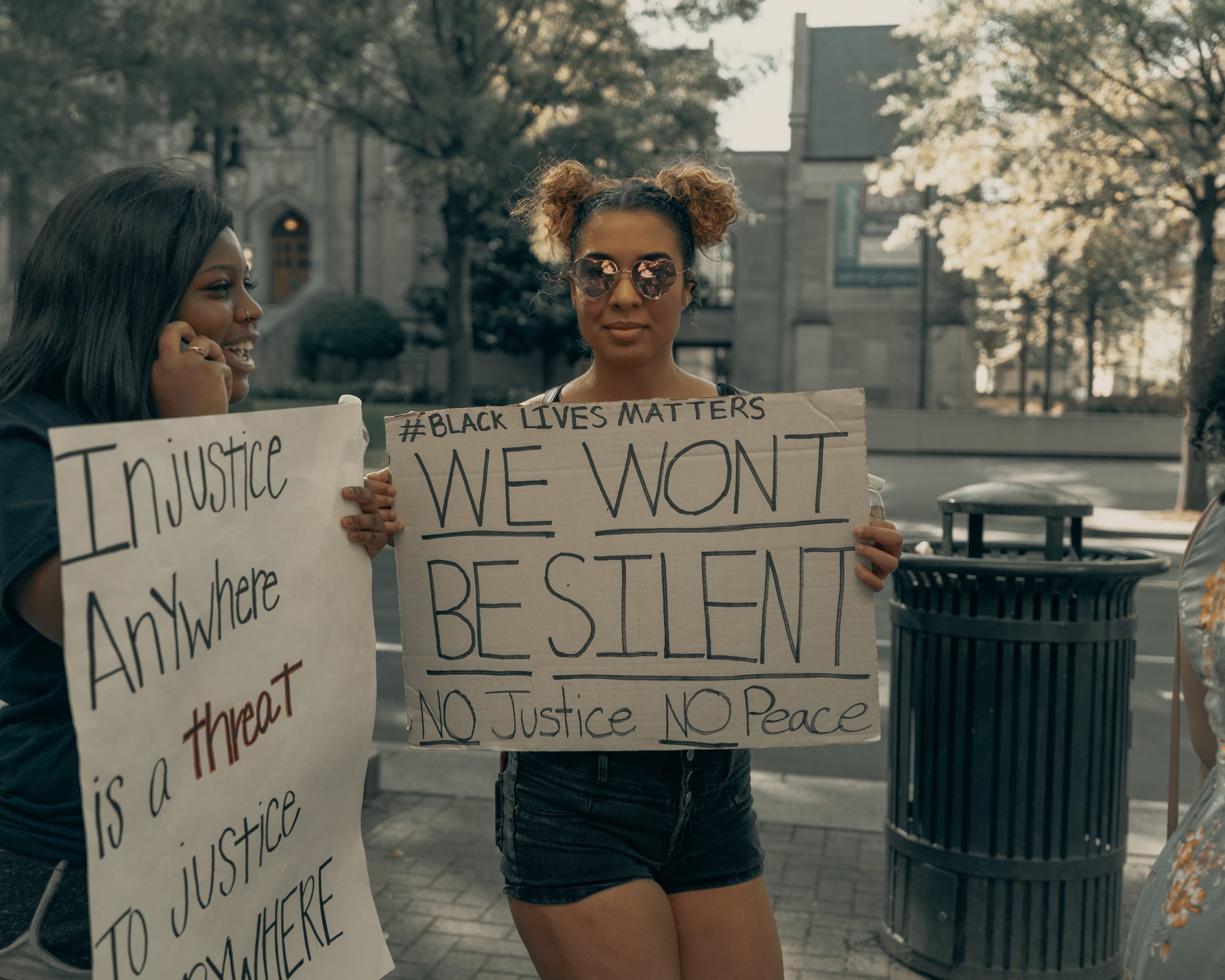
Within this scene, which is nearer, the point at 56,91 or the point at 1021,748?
the point at 1021,748

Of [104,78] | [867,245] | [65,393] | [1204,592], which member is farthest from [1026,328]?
[65,393]

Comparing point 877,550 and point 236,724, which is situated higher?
point 877,550

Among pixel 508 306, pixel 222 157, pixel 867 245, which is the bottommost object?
pixel 508 306

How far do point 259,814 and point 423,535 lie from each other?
678 mm

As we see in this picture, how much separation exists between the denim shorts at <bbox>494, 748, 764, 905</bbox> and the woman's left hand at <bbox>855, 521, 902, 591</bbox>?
1.49 feet

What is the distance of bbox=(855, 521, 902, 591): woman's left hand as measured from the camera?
240 centimetres

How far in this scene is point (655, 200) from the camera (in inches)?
97.1

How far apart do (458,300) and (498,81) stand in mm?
3731

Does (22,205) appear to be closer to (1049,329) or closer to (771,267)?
(771,267)

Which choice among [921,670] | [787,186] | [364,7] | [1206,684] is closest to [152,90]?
[364,7]

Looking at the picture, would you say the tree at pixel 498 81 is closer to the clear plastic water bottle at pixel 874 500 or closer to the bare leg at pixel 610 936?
the clear plastic water bottle at pixel 874 500

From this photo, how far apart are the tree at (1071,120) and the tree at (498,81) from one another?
3.89 meters

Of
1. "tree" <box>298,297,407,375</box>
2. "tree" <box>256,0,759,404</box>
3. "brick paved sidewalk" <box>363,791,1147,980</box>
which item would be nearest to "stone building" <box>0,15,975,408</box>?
"tree" <box>298,297,407,375</box>

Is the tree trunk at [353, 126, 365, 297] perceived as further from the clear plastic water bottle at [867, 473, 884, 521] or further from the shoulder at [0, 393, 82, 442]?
the shoulder at [0, 393, 82, 442]
